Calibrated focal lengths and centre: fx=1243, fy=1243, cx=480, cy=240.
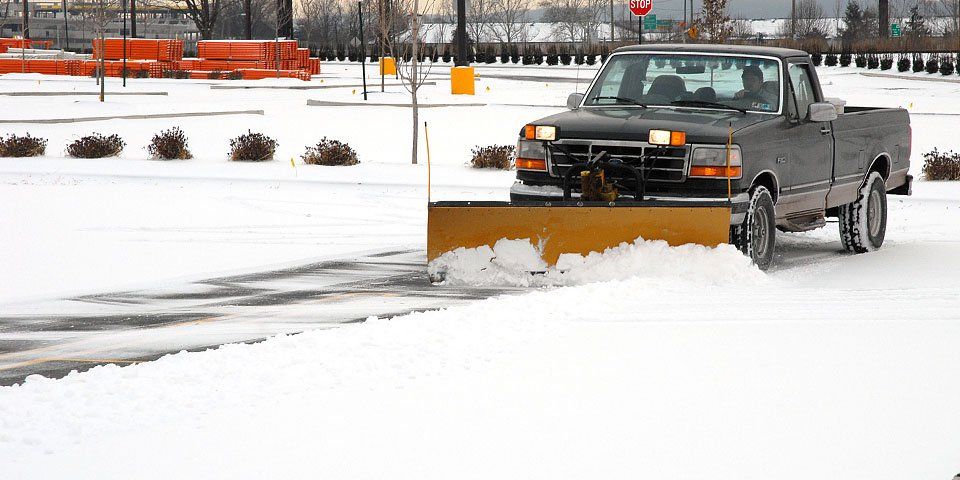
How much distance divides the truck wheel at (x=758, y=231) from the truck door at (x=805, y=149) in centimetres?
51

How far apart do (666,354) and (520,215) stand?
112 inches

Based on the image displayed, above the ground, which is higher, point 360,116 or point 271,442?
point 360,116

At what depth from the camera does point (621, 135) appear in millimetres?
9250

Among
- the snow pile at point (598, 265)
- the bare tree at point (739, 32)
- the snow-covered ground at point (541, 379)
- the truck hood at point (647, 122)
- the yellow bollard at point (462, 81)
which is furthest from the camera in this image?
the bare tree at point (739, 32)

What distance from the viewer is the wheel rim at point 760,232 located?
941cm

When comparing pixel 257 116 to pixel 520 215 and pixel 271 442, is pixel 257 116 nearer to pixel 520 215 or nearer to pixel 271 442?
pixel 520 215

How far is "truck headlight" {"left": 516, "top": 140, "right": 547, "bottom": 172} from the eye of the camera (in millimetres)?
9805

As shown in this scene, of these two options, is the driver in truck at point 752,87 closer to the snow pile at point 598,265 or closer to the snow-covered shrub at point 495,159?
the snow pile at point 598,265

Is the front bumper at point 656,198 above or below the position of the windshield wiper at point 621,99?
below

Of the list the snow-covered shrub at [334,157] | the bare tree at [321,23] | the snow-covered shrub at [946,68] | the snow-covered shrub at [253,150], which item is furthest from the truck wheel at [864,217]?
the bare tree at [321,23]

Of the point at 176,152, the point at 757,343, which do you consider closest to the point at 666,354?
the point at 757,343

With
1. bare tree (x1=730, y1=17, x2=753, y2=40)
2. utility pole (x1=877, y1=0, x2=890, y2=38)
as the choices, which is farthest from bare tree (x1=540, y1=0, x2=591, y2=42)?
utility pole (x1=877, y1=0, x2=890, y2=38)

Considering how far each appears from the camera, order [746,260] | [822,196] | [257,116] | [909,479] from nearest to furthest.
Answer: [909,479], [746,260], [822,196], [257,116]

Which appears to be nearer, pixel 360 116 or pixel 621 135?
pixel 621 135
